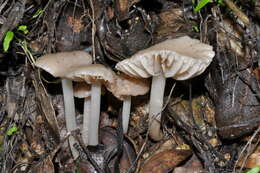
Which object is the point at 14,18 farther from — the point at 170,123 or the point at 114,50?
the point at 170,123

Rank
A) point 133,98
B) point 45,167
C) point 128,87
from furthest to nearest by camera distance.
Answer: point 133,98 → point 45,167 → point 128,87

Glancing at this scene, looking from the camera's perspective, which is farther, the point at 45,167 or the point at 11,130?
the point at 11,130

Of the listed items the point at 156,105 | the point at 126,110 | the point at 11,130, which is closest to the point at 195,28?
the point at 156,105

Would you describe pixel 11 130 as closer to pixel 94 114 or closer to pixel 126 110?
pixel 94 114

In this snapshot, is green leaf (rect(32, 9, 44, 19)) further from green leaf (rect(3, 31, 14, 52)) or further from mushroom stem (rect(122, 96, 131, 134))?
mushroom stem (rect(122, 96, 131, 134))

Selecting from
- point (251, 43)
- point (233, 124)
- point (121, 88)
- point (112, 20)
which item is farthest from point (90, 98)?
point (251, 43)

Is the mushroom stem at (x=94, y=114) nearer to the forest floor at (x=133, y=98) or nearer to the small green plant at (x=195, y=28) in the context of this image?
the forest floor at (x=133, y=98)

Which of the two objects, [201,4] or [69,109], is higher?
[201,4]

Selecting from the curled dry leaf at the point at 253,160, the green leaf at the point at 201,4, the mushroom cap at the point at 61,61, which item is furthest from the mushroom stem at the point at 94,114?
the curled dry leaf at the point at 253,160
